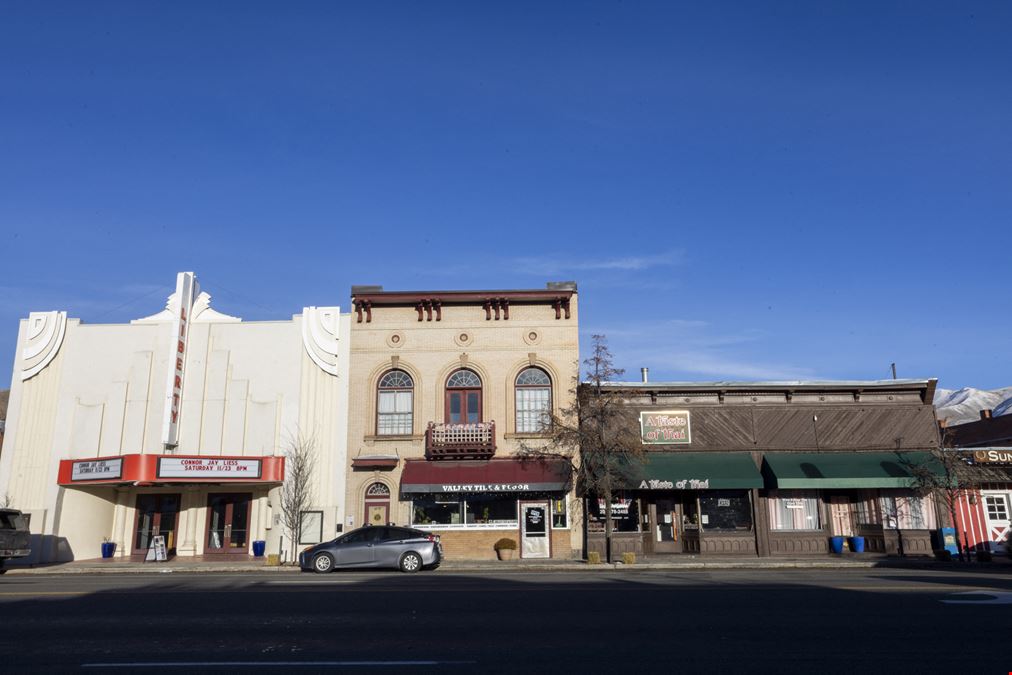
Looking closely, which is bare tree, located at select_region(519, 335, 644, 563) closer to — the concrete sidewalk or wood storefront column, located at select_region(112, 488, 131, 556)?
the concrete sidewalk

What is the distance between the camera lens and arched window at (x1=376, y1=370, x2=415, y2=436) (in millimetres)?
29656

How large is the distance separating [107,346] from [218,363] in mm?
4518

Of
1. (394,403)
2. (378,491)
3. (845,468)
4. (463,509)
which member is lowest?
(463,509)

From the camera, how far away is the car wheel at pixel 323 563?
21781 mm

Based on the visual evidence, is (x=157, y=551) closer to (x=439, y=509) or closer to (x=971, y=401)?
(x=439, y=509)

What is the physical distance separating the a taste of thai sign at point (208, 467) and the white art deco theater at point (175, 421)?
0.08 meters

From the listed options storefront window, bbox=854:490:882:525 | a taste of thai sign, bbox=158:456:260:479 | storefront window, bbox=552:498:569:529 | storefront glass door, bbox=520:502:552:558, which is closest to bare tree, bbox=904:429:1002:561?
storefront window, bbox=854:490:882:525

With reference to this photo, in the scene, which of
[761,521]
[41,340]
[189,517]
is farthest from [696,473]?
[41,340]

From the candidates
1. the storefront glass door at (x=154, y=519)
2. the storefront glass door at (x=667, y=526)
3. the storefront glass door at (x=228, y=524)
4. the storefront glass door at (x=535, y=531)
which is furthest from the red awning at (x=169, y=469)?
the storefront glass door at (x=667, y=526)

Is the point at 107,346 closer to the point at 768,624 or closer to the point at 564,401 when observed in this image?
the point at 564,401

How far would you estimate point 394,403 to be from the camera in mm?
29938

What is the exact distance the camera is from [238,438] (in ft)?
96.4

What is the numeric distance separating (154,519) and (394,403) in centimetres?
1026

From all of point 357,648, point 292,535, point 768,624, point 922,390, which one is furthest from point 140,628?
point 922,390
